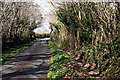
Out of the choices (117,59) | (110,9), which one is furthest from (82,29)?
(117,59)

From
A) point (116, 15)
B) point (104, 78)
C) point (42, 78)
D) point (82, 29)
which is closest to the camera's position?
point (104, 78)

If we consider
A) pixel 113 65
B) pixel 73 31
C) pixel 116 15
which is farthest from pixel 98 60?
pixel 73 31

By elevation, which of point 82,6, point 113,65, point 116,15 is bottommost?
point 113,65

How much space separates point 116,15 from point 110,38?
1.41 metres

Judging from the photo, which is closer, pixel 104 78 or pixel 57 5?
pixel 104 78

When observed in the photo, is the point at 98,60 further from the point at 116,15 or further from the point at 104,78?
Answer: the point at 116,15

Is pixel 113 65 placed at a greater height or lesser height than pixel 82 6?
lesser

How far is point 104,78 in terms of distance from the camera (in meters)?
10.0

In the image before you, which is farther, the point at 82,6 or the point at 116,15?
the point at 82,6

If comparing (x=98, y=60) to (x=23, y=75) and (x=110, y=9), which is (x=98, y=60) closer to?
(x=110, y=9)

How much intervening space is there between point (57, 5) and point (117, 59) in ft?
54.0

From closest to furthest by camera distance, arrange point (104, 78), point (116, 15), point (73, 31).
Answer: point (104, 78) → point (116, 15) → point (73, 31)

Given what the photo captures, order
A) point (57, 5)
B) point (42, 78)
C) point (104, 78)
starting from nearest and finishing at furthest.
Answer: point (104, 78), point (42, 78), point (57, 5)

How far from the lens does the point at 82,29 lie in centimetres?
1777
